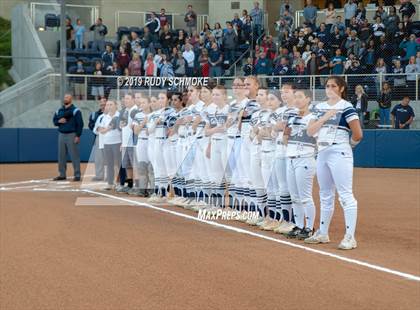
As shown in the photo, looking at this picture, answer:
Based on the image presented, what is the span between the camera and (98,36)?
30781 mm

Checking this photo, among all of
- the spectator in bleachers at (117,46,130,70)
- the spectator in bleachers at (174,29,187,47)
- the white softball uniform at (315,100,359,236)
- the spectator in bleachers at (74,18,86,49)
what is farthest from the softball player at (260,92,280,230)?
the spectator in bleachers at (74,18,86,49)

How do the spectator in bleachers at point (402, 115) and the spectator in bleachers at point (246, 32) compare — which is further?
the spectator in bleachers at point (246, 32)

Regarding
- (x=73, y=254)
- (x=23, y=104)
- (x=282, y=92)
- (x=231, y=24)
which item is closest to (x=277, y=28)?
(x=231, y=24)

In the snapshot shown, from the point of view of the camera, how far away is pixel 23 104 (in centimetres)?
2738

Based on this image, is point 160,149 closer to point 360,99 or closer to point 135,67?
point 360,99

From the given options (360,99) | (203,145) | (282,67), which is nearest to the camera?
(203,145)

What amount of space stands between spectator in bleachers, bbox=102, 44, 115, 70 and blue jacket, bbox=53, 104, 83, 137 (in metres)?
8.34

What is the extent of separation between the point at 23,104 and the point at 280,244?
19.1 meters

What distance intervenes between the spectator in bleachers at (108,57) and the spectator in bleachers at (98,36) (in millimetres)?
1519

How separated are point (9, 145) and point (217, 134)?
15399 mm

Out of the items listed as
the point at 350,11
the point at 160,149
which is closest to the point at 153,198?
the point at 160,149

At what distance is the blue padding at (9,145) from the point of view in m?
26.5

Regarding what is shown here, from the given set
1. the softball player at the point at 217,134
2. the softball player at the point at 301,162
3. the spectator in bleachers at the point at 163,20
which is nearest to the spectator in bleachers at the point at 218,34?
the spectator in bleachers at the point at 163,20

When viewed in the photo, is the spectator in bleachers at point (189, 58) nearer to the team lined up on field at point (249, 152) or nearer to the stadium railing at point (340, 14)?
the stadium railing at point (340, 14)
